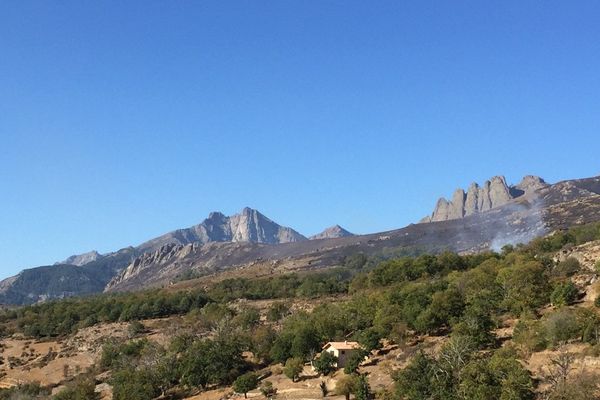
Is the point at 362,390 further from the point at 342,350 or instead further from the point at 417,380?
the point at 342,350

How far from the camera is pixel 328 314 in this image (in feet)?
252

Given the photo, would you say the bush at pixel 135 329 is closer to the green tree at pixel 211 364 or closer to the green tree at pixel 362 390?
the green tree at pixel 211 364

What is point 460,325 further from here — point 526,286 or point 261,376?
point 261,376

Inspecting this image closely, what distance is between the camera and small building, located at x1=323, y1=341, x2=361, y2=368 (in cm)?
5981

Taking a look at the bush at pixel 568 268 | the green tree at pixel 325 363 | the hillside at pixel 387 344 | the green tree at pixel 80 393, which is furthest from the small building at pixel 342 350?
the bush at pixel 568 268

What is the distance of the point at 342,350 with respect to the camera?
6112cm

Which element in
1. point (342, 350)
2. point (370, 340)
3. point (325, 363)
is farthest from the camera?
point (342, 350)

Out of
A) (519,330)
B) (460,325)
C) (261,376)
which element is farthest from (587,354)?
(261,376)

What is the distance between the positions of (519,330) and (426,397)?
50.0 feet

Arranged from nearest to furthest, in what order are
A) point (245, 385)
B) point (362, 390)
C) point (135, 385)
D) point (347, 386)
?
point (362, 390) < point (347, 386) < point (245, 385) < point (135, 385)

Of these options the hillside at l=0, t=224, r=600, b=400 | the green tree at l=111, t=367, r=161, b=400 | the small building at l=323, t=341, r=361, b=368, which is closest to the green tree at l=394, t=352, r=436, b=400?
the hillside at l=0, t=224, r=600, b=400

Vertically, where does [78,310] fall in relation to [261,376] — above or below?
above

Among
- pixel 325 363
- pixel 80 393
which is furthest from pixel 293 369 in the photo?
pixel 80 393

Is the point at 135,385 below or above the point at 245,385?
above
